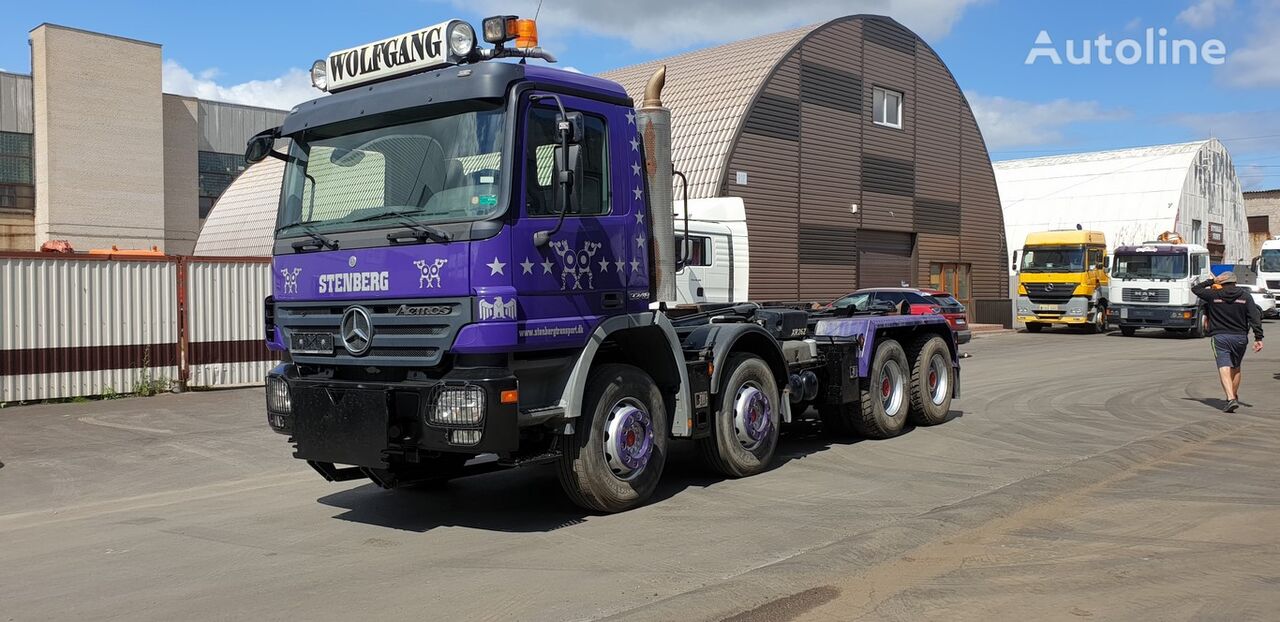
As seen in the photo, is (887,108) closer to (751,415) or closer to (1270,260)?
(1270,260)

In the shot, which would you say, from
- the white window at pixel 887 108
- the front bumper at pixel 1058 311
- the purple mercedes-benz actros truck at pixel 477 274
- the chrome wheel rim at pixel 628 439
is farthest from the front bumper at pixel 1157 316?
the chrome wheel rim at pixel 628 439

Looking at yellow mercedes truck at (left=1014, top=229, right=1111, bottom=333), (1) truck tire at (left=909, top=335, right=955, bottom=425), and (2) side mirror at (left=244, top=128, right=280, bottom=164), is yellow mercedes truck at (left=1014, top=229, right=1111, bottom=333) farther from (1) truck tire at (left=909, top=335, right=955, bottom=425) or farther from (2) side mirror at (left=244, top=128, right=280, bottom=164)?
(2) side mirror at (left=244, top=128, right=280, bottom=164)

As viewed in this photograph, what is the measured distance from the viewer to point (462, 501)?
25.6 feet

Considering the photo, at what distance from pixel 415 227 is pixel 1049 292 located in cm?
2833

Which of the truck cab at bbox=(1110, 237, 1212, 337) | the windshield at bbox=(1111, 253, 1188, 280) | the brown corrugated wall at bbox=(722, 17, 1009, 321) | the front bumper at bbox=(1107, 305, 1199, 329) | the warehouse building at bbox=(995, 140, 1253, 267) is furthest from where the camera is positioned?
the warehouse building at bbox=(995, 140, 1253, 267)

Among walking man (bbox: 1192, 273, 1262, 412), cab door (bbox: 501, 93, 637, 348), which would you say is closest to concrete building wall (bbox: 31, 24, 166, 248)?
cab door (bbox: 501, 93, 637, 348)

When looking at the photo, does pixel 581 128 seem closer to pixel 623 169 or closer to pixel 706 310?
pixel 623 169

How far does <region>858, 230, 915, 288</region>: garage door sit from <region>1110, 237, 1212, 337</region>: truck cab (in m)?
6.41

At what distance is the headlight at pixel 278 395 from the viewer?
6938 millimetres

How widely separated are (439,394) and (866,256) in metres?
27.1

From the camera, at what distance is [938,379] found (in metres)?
11.5

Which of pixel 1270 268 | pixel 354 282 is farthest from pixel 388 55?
pixel 1270 268

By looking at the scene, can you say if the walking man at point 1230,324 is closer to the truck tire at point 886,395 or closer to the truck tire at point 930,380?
the truck tire at point 930,380

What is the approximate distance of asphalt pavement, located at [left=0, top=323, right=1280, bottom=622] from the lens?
5.06 m
